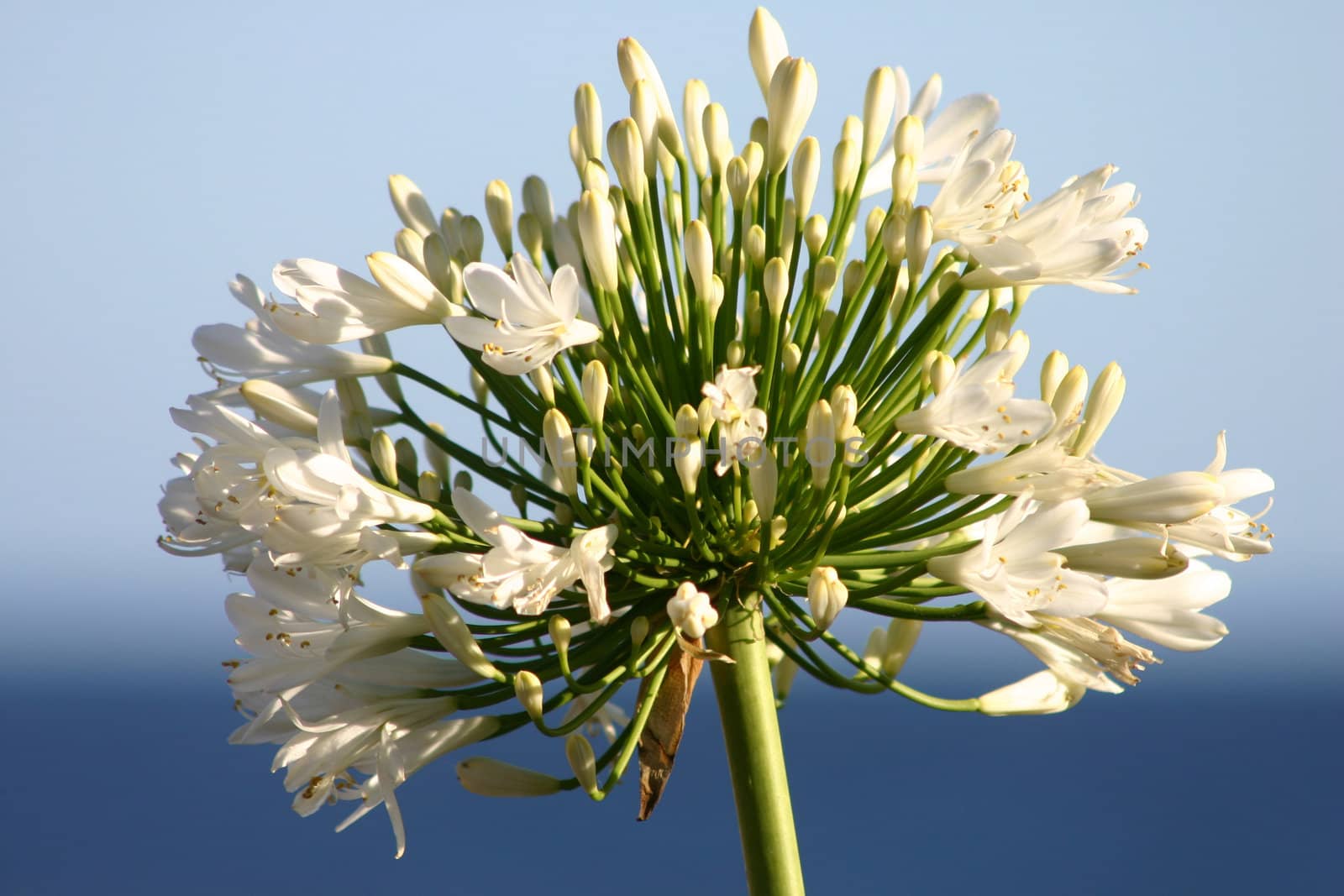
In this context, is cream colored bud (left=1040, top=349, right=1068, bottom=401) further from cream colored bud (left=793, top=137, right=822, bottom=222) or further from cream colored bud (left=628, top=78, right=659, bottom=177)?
cream colored bud (left=628, top=78, right=659, bottom=177)

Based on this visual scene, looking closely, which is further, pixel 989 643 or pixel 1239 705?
pixel 989 643

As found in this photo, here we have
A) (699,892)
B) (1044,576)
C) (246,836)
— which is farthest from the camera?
(246,836)

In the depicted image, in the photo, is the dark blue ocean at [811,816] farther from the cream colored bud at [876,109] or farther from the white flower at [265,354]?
the cream colored bud at [876,109]

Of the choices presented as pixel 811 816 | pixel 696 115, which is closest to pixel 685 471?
pixel 696 115

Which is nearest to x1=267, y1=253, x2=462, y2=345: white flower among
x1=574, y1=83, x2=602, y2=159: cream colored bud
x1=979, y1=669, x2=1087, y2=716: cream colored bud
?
x1=574, y1=83, x2=602, y2=159: cream colored bud

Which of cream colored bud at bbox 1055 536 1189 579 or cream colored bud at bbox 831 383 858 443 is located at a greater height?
cream colored bud at bbox 831 383 858 443

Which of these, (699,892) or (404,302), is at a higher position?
(404,302)

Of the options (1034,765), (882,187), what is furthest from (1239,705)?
(882,187)

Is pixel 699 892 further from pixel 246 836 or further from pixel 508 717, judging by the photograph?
pixel 508 717
